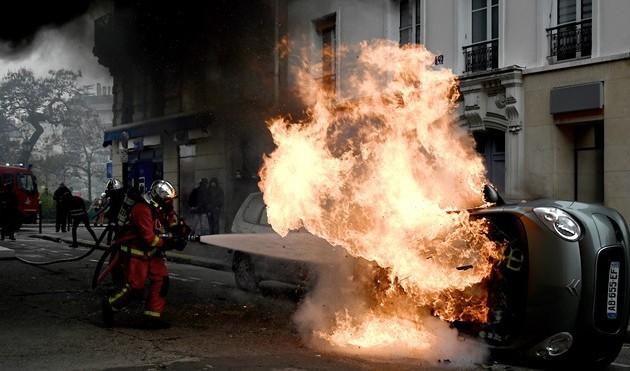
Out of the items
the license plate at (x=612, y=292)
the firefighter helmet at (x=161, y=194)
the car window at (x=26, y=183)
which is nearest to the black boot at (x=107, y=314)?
the firefighter helmet at (x=161, y=194)

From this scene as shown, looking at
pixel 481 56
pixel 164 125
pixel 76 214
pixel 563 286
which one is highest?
pixel 481 56

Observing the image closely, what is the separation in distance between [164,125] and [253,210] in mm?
7475

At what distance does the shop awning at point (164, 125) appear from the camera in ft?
56.2

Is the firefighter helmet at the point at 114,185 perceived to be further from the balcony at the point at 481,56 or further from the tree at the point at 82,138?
the tree at the point at 82,138

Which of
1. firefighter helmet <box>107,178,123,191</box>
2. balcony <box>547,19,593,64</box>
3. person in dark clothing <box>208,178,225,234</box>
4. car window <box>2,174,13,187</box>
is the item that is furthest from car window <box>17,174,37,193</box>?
balcony <box>547,19,593,64</box>

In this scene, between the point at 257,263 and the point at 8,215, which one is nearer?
the point at 257,263

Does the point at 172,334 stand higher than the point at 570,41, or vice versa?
the point at 570,41

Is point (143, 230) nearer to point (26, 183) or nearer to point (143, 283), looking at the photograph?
point (143, 283)

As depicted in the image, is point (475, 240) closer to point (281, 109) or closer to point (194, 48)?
point (194, 48)

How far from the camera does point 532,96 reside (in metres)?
14.9

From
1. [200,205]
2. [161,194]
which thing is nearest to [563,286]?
[161,194]

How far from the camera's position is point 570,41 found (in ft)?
47.2

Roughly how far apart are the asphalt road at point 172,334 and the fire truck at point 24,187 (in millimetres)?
19772

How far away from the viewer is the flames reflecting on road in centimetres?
605
